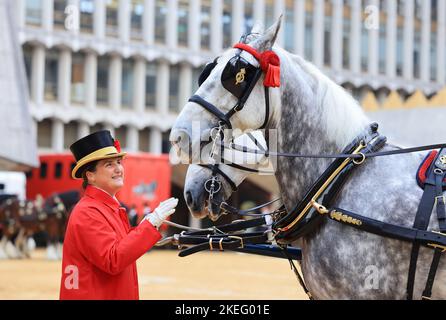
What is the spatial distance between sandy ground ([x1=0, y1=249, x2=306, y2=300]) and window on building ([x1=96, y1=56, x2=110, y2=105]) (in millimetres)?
20554

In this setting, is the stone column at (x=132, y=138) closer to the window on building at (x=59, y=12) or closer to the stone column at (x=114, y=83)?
the stone column at (x=114, y=83)

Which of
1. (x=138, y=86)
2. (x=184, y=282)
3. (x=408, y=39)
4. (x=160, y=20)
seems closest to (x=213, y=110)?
(x=184, y=282)

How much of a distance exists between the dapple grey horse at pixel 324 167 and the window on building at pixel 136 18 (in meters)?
40.9

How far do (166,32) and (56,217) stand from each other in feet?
71.6

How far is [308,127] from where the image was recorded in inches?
178

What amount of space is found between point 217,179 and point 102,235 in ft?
3.01

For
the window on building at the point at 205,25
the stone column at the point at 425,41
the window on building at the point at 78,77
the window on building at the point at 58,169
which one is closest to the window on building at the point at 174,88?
the window on building at the point at 205,25

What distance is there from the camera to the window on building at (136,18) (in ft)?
146

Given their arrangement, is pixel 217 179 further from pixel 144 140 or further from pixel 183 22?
pixel 183 22

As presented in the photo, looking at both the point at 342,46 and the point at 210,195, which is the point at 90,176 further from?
the point at 342,46

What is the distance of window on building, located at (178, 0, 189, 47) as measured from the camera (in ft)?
151

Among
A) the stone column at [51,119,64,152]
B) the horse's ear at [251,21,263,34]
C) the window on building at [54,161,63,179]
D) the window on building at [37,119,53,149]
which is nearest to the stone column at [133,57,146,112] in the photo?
the stone column at [51,119,64,152]

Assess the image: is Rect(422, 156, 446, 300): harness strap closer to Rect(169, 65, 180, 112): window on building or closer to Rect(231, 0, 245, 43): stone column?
Rect(169, 65, 180, 112): window on building

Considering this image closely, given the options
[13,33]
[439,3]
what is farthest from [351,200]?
[439,3]
